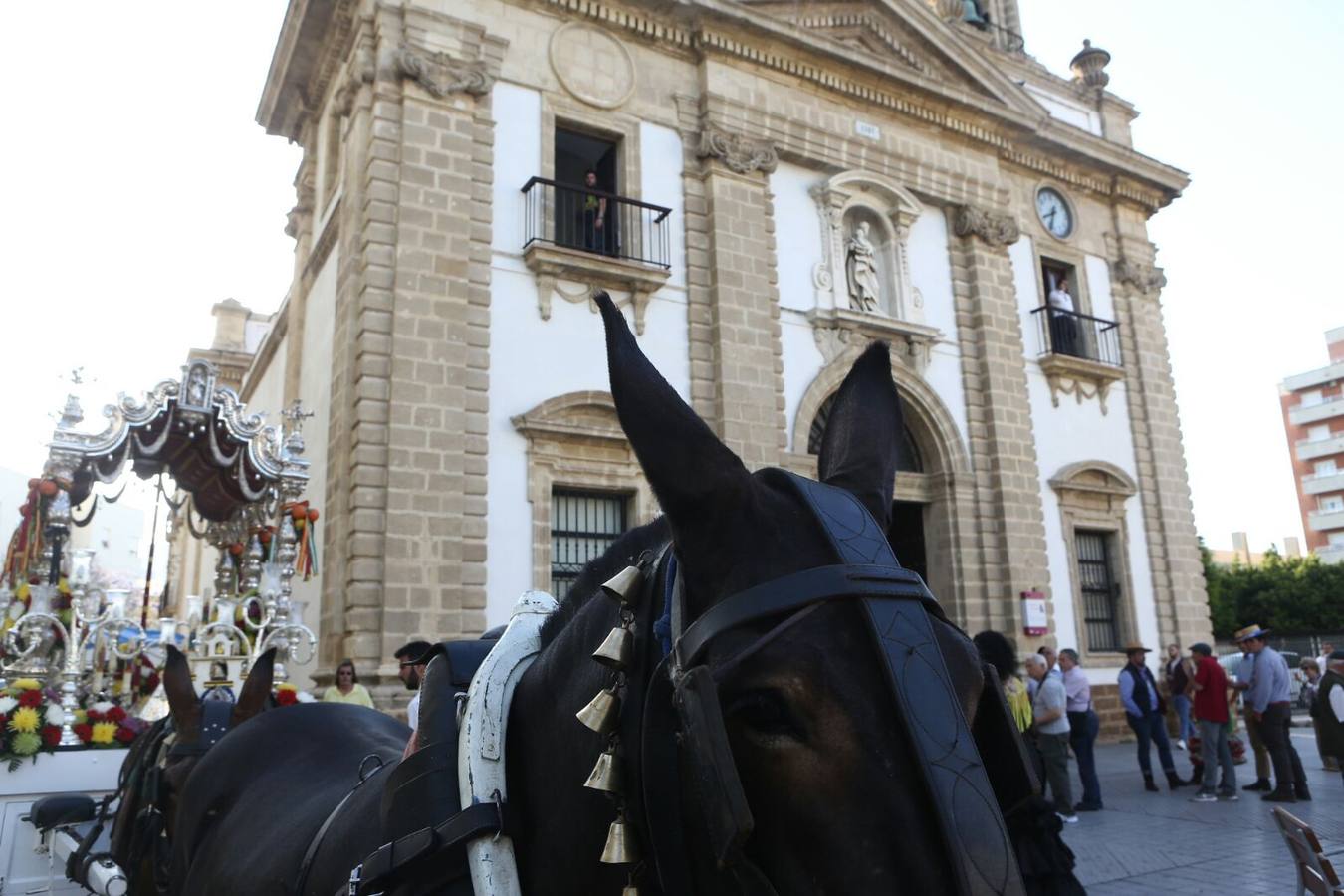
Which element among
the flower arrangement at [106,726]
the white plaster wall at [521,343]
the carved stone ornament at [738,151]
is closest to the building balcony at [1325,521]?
the carved stone ornament at [738,151]

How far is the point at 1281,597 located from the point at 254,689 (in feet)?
128

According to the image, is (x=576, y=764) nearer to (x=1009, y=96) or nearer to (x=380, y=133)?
(x=380, y=133)

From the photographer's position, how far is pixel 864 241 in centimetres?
1533

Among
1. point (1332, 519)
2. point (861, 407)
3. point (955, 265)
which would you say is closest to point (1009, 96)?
point (955, 265)

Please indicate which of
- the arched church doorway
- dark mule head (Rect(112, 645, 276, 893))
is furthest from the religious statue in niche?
dark mule head (Rect(112, 645, 276, 893))

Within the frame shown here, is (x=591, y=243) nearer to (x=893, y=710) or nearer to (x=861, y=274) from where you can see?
(x=861, y=274)

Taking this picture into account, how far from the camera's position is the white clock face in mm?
18250

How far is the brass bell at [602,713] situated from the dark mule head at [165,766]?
3.17 metres

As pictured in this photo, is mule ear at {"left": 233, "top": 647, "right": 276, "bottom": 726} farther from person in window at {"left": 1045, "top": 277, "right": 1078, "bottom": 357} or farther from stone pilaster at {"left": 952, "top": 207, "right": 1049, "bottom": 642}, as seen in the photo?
person in window at {"left": 1045, "top": 277, "right": 1078, "bottom": 357}

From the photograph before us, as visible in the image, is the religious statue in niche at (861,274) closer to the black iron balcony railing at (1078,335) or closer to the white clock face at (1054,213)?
the black iron balcony railing at (1078,335)

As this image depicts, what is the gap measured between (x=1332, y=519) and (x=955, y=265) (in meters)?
58.7

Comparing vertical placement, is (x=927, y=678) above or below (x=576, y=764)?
above

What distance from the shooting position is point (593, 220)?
13297 millimetres

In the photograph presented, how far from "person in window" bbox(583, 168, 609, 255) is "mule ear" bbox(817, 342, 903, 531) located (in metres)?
11.4
